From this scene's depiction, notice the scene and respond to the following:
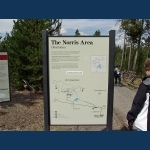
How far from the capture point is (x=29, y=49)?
10430mm

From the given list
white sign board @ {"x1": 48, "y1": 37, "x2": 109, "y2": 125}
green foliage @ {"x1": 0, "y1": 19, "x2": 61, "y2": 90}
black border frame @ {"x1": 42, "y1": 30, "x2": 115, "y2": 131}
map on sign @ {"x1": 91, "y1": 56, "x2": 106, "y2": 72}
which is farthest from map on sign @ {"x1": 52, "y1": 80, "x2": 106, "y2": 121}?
green foliage @ {"x1": 0, "y1": 19, "x2": 61, "y2": 90}

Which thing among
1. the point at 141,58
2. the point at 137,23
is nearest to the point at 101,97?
the point at 137,23

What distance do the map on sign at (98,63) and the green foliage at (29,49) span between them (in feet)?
21.7

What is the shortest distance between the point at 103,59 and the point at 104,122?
135 centimetres

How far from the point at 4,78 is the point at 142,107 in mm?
3982

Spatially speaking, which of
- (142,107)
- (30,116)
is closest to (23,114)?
(30,116)

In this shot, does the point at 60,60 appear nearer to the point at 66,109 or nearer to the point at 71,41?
the point at 71,41

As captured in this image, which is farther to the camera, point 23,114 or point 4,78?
point 23,114

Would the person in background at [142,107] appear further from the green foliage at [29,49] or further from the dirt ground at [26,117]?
the green foliage at [29,49]

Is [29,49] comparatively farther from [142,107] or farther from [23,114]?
[142,107]

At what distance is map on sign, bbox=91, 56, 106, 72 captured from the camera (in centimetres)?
409

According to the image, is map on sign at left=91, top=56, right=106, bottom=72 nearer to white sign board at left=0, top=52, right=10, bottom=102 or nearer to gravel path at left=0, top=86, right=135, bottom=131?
gravel path at left=0, top=86, right=135, bottom=131

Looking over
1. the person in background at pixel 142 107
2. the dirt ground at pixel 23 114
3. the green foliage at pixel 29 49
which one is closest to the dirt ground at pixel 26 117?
the dirt ground at pixel 23 114

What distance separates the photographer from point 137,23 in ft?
53.6
